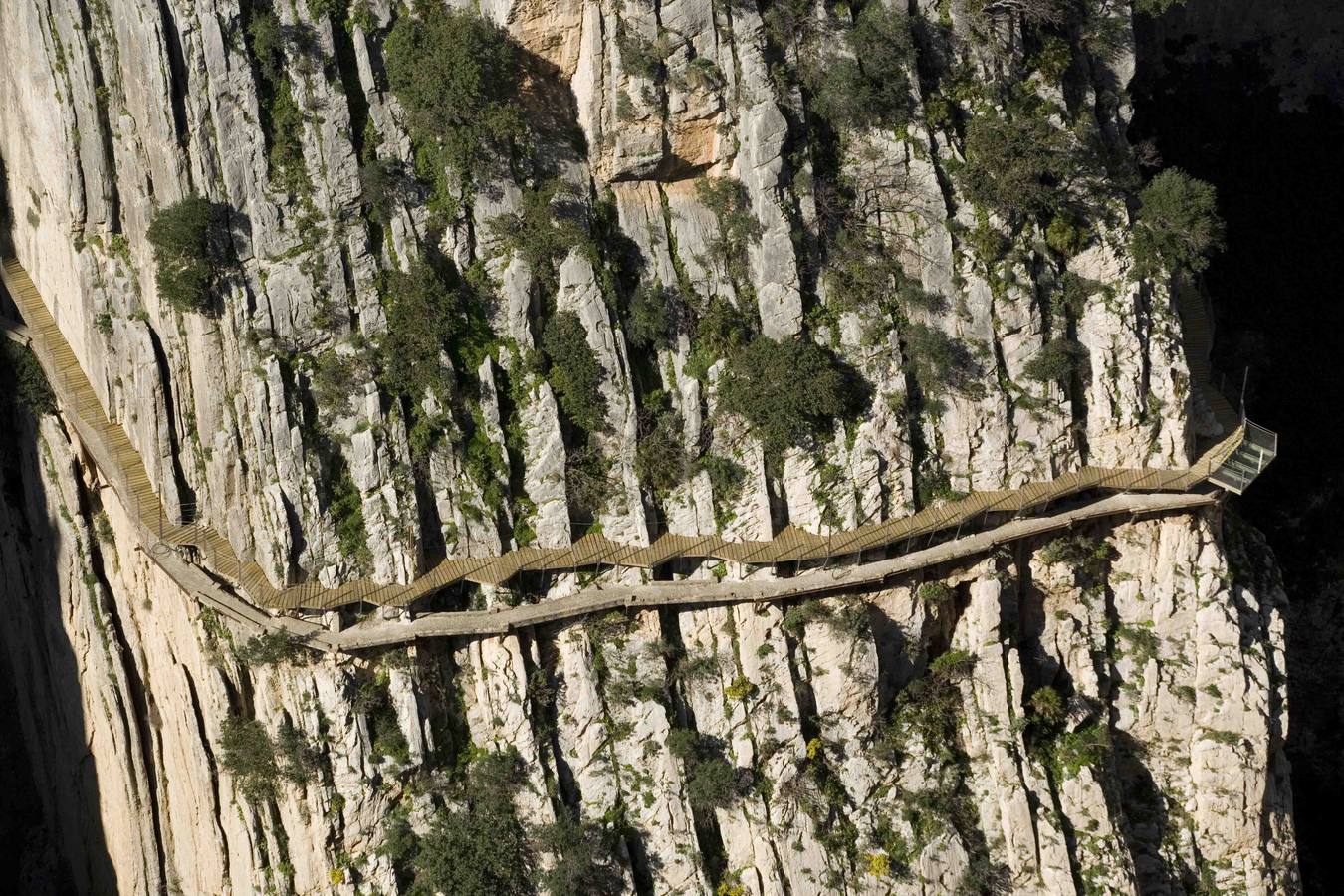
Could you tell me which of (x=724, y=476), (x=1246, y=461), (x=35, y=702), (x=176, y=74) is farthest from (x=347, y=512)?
(x=1246, y=461)

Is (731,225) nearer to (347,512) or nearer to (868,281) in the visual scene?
(868,281)

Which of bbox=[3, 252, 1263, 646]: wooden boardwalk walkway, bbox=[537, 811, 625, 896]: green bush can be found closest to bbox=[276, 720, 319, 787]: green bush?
bbox=[3, 252, 1263, 646]: wooden boardwalk walkway

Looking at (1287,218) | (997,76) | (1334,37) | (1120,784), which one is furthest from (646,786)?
(1334,37)

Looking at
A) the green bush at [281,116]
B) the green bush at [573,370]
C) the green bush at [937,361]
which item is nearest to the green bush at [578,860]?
the green bush at [573,370]

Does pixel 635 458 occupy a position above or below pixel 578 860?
above

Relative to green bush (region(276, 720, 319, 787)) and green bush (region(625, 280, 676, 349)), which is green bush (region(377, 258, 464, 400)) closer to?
green bush (region(625, 280, 676, 349))

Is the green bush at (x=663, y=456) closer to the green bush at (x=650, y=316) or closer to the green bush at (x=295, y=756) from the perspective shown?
the green bush at (x=650, y=316)
